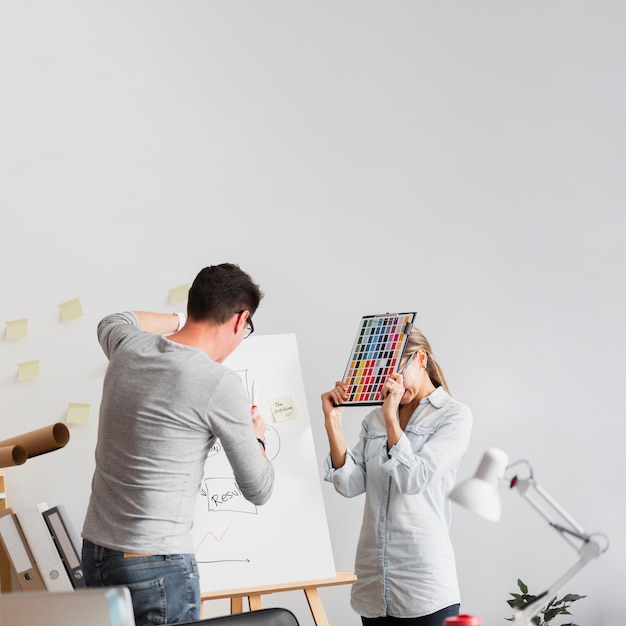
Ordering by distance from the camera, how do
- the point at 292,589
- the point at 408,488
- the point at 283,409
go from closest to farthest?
the point at 408,488 < the point at 292,589 < the point at 283,409

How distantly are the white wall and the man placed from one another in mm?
1120

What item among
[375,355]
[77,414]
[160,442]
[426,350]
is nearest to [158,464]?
[160,442]

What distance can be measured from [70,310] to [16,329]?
0.62ft

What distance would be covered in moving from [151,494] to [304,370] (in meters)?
1.30

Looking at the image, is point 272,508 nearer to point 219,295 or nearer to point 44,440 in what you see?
point 219,295

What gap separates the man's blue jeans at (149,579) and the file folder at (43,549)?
2.93 feet

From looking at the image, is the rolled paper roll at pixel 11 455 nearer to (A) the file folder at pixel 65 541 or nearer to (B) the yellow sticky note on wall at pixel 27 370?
(A) the file folder at pixel 65 541

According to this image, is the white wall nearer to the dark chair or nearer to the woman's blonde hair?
the woman's blonde hair

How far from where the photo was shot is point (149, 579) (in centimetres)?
167

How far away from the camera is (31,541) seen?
101 inches

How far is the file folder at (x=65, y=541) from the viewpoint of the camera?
2.52 metres

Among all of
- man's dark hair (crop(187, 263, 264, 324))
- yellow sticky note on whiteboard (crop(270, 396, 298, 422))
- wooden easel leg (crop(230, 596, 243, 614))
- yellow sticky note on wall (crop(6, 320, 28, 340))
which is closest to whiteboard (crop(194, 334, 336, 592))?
yellow sticky note on whiteboard (crop(270, 396, 298, 422))

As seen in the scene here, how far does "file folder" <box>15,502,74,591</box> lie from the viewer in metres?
2.53

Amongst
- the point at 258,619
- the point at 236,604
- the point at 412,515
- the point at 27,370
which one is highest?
the point at 27,370
